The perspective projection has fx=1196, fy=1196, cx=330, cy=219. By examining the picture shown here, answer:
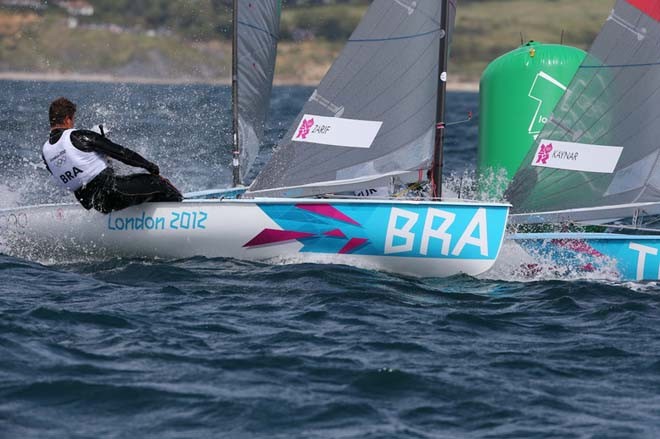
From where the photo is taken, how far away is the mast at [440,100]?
35.5 ft

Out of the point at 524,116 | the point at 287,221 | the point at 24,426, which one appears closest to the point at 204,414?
the point at 24,426

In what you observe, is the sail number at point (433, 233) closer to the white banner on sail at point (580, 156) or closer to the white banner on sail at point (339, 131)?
the white banner on sail at point (339, 131)

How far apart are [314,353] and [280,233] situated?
2995mm

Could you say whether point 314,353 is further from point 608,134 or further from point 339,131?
point 608,134

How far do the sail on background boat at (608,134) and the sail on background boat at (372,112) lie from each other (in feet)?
3.80

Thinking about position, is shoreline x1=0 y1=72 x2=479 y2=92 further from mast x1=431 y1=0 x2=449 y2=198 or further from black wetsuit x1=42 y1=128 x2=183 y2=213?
mast x1=431 y1=0 x2=449 y2=198

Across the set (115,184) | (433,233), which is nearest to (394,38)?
(433,233)

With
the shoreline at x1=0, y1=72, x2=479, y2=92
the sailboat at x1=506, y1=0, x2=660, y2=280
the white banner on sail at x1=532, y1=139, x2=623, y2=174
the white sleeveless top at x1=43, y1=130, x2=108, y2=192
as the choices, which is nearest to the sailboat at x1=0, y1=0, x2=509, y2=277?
the white sleeveless top at x1=43, y1=130, x2=108, y2=192

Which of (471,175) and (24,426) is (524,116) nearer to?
(471,175)

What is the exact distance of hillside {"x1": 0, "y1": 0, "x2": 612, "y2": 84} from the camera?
62906mm

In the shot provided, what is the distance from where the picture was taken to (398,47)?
10.9 m

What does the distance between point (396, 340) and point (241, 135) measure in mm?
4861

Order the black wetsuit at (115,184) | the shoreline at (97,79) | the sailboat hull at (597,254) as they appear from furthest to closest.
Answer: the shoreline at (97,79)
the sailboat hull at (597,254)
the black wetsuit at (115,184)

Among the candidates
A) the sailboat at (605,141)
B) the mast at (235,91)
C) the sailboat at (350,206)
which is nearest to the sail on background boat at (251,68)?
the mast at (235,91)
